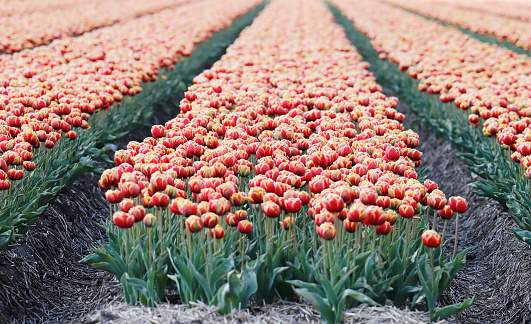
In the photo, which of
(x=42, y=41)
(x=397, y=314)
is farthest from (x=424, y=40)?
(x=397, y=314)

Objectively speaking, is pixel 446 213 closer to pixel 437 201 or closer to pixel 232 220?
pixel 437 201

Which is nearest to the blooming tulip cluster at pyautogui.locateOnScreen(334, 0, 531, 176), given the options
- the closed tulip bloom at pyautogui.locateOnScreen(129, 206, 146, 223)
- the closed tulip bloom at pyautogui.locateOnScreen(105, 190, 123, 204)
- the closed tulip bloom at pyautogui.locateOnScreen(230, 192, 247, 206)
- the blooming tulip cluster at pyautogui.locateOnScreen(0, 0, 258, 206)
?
the closed tulip bloom at pyautogui.locateOnScreen(230, 192, 247, 206)

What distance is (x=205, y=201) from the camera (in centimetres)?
374

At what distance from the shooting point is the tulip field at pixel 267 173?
3.60m

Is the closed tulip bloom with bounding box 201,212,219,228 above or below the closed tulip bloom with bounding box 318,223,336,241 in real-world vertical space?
above

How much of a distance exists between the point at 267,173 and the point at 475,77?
22.7 ft

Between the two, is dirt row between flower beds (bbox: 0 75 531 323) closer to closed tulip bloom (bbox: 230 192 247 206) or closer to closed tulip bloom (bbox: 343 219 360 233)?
closed tulip bloom (bbox: 343 219 360 233)

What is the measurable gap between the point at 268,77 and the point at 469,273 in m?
4.66

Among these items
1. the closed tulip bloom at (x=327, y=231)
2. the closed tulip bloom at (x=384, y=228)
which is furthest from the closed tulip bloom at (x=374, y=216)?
the closed tulip bloom at (x=327, y=231)

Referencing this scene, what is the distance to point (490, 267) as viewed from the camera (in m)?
5.54

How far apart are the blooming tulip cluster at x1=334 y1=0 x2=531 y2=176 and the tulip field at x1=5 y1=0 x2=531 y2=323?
0.13 ft

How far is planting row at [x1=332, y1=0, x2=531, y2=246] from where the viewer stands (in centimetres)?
562

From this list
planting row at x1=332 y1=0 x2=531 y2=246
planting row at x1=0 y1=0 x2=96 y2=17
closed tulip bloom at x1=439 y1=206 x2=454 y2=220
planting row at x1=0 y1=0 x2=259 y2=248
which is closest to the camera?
closed tulip bloom at x1=439 y1=206 x2=454 y2=220

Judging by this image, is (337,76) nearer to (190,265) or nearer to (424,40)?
(190,265)
